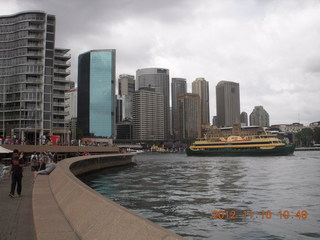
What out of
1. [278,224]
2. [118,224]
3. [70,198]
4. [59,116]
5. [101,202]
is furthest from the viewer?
[59,116]

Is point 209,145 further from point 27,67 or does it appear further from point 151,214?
point 151,214

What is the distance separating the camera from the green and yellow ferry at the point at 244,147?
100500mm

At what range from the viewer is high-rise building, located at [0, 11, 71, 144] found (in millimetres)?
96812

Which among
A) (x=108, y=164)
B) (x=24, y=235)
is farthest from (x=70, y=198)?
(x=108, y=164)

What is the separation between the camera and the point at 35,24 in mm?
99062

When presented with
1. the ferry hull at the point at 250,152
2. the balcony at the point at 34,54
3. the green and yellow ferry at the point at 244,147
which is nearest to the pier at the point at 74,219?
the balcony at the point at 34,54

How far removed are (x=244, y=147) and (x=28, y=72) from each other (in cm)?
7416

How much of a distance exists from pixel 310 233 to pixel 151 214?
639 cm

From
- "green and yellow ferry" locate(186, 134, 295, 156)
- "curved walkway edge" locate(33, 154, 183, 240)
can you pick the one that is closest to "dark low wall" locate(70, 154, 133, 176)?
"curved walkway edge" locate(33, 154, 183, 240)
